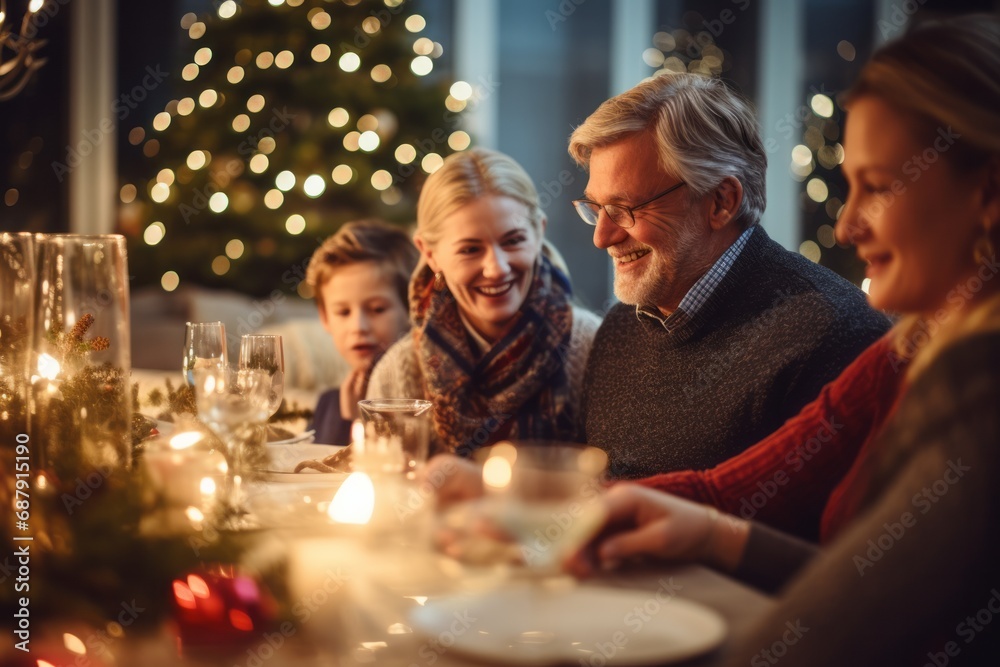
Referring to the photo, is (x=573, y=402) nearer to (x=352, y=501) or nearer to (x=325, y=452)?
(x=325, y=452)

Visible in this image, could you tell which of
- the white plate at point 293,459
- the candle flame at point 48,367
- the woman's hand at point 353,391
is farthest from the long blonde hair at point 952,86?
the woman's hand at point 353,391

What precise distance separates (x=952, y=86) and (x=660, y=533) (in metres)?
0.55

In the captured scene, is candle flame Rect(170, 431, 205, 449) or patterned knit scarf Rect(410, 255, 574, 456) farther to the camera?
patterned knit scarf Rect(410, 255, 574, 456)

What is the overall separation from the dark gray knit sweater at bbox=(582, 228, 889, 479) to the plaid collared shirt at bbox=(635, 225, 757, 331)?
0.04 feet

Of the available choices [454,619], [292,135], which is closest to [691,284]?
[454,619]

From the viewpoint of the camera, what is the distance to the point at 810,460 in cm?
144

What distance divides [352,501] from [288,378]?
2.28 meters

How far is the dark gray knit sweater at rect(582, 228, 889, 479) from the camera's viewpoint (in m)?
1.81

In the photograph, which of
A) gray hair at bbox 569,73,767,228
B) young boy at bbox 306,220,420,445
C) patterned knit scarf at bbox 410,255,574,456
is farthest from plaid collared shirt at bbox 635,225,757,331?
young boy at bbox 306,220,420,445

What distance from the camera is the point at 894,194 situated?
1.00m

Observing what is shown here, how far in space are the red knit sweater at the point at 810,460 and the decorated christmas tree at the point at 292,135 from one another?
3.64 m

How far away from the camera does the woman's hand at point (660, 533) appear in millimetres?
1108

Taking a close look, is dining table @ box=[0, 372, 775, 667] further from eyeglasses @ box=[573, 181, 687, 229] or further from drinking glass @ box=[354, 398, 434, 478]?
eyeglasses @ box=[573, 181, 687, 229]

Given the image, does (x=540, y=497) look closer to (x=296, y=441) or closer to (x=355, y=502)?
(x=355, y=502)
